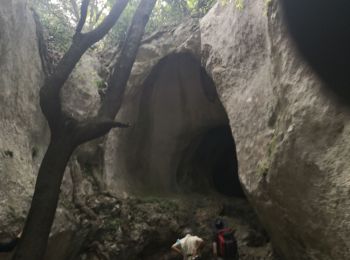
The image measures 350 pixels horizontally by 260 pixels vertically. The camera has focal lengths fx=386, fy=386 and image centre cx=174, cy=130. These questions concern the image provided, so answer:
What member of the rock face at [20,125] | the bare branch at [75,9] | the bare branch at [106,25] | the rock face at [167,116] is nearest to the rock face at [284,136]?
the bare branch at [106,25]

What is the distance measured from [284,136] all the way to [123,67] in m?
2.72

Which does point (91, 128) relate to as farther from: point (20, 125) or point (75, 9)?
point (75, 9)

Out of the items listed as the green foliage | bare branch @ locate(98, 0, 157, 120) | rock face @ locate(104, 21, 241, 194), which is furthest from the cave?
bare branch @ locate(98, 0, 157, 120)

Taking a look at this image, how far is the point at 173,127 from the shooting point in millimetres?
11547

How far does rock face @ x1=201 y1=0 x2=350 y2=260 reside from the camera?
4.65 meters

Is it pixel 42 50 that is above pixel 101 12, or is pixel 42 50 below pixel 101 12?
below

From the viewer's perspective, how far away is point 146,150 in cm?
1107

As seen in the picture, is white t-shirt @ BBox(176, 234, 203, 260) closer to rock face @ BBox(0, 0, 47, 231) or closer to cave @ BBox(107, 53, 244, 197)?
rock face @ BBox(0, 0, 47, 231)

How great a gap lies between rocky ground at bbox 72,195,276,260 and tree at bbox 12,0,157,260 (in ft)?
9.02

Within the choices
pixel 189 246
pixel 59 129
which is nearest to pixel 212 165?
pixel 189 246

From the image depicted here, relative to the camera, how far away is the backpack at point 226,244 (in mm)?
7429

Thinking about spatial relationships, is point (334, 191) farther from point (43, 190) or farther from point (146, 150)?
point (146, 150)

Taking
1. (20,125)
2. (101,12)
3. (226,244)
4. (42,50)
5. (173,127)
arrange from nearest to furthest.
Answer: (20,125)
(226,244)
(42,50)
(173,127)
(101,12)

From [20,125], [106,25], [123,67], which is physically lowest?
[20,125]
